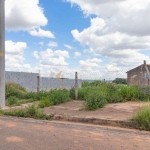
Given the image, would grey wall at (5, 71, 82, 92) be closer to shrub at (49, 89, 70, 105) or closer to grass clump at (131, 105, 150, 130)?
shrub at (49, 89, 70, 105)

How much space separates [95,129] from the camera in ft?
20.9

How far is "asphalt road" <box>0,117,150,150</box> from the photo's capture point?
469cm

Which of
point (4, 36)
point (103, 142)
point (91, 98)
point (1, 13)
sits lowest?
point (103, 142)

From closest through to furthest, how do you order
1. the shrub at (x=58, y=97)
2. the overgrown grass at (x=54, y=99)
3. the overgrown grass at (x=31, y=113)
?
the overgrown grass at (x=31, y=113), the overgrown grass at (x=54, y=99), the shrub at (x=58, y=97)

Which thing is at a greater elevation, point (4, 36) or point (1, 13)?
point (1, 13)

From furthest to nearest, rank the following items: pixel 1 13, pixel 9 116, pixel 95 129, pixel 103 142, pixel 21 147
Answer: pixel 1 13, pixel 9 116, pixel 95 129, pixel 103 142, pixel 21 147

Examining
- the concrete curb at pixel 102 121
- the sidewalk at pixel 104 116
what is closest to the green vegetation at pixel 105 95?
the sidewalk at pixel 104 116

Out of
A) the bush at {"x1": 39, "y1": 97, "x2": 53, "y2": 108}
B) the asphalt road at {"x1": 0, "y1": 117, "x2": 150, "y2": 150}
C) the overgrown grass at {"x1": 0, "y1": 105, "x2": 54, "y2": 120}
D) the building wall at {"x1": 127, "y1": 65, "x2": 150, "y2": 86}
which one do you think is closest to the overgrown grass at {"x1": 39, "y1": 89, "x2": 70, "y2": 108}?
the bush at {"x1": 39, "y1": 97, "x2": 53, "y2": 108}

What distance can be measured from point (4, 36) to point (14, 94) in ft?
15.1

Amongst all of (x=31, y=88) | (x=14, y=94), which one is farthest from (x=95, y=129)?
(x=31, y=88)

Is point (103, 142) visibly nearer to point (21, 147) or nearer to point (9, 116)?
point (21, 147)

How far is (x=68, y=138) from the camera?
5.28 m

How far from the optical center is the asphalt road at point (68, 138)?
4691 millimetres

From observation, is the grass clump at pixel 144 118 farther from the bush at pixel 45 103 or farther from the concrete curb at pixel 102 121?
the bush at pixel 45 103
